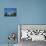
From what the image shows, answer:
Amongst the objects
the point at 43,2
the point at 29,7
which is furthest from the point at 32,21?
the point at 43,2

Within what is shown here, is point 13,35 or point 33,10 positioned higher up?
point 33,10

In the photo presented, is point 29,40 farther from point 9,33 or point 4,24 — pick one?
point 4,24

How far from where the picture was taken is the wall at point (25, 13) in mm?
2688

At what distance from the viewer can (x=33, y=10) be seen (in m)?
2.71

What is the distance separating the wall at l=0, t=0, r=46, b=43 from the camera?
8.82ft

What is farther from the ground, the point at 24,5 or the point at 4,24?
the point at 24,5

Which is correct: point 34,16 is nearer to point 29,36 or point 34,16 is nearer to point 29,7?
point 29,7

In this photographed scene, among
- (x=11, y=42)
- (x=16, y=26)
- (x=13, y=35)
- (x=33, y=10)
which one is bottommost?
(x=11, y=42)

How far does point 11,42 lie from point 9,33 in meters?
0.22

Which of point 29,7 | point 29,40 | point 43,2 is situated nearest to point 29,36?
point 29,40

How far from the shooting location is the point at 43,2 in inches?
107

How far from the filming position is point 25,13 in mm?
2711

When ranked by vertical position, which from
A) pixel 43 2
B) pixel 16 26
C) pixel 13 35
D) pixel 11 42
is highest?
pixel 43 2

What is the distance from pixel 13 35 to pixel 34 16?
0.67 m
